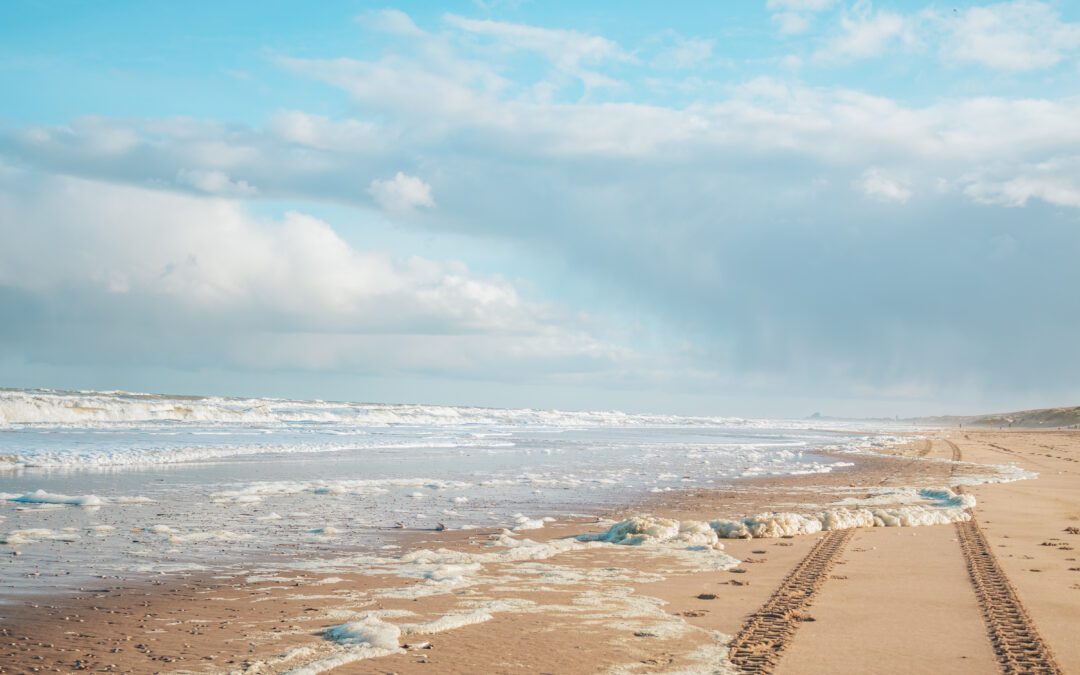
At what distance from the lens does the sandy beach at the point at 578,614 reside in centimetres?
648

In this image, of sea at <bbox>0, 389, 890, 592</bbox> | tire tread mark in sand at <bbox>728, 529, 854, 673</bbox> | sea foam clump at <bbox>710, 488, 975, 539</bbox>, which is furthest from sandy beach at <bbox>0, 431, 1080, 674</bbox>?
sea at <bbox>0, 389, 890, 592</bbox>

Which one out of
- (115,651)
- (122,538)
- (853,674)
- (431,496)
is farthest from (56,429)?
(853,674)

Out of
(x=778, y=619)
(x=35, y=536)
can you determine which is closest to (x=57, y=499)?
(x=35, y=536)

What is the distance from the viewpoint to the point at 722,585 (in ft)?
31.1

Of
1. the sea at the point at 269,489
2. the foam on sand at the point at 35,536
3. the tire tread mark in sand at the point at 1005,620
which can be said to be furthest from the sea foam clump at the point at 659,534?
the foam on sand at the point at 35,536

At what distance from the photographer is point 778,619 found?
25.8ft

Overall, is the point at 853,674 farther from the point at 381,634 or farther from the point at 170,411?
the point at 170,411

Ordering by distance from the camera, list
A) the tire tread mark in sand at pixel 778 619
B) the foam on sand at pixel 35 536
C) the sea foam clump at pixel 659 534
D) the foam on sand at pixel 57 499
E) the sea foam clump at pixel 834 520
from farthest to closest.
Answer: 1. the foam on sand at pixel 57 499
2. the sea foam clump at pixel 834 520
3. the sea foam clump at pixel 659 534
4. the foam on sand at pixel 35 536
5. the tire tread mark in sand at pixel 778 619

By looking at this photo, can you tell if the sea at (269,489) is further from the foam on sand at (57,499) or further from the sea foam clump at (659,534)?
the sea foam clump at (659,534)

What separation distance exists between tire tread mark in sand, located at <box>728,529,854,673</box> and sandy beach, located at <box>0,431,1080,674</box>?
0.09 ft

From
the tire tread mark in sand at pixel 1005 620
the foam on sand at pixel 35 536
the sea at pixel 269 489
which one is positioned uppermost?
the tire tread mark in sand at pixel 1005 620

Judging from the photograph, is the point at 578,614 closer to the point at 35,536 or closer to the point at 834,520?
the point at 834,520

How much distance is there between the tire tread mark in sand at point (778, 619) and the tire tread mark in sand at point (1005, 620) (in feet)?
5.42

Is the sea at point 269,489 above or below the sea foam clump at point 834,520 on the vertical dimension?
below
